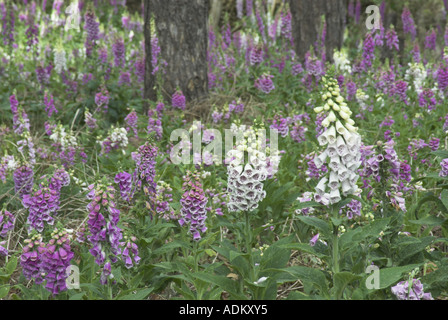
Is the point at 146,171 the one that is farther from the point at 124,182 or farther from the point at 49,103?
the point at 49,103

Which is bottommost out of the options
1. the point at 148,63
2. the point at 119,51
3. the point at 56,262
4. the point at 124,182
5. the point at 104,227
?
the point at 56,262

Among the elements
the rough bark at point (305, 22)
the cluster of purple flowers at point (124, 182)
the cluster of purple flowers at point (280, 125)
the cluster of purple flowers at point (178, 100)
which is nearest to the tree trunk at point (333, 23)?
the rough bark at point (305, 22)

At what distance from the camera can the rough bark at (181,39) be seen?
23.0 feet

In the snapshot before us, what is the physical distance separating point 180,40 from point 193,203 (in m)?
4.11

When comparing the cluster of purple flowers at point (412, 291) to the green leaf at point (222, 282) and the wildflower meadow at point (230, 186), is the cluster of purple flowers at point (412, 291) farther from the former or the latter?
the green leaf at point (222, 282)

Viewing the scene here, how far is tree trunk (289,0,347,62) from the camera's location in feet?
30.9

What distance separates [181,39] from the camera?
7051 millimetres

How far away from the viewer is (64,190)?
495 cm

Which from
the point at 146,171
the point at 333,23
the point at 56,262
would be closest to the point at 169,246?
the point at 146,171

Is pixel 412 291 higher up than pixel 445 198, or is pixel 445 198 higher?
pixel 445 198

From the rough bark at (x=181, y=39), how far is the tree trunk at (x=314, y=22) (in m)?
2.93

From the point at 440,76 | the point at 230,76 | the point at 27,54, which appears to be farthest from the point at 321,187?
the point at 27,54

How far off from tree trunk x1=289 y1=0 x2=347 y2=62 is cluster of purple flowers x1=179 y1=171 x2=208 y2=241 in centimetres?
652

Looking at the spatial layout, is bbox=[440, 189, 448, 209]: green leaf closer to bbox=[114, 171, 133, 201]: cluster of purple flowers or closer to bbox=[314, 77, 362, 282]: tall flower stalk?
bbox=[314, 77, 362, 282]: tall flower stalk
